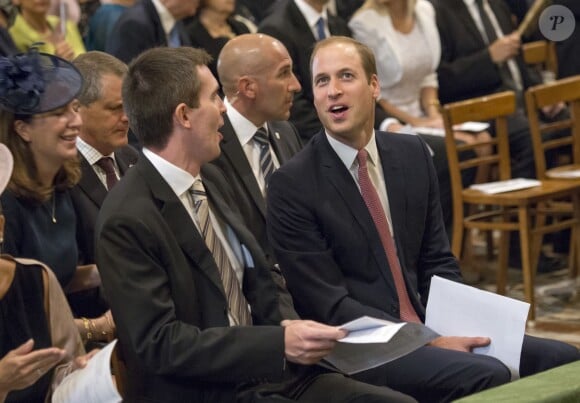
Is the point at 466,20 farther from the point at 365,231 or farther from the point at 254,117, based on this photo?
the point at 365,231

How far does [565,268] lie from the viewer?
7.17 meters

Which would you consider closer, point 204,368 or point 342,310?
point 204,368

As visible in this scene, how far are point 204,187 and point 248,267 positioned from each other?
0.86 ft

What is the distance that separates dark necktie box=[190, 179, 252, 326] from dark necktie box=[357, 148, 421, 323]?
0.60 meters

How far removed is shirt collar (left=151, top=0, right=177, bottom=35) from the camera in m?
6.57

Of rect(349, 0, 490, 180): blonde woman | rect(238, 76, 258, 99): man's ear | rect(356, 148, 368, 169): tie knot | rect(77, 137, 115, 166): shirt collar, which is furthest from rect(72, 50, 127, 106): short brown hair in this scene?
rect(349, 0, 490, 180): blonde woman

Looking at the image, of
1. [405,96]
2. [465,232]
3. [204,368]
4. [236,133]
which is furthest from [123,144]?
[405,96]

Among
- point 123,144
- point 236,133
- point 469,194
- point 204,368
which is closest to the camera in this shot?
point 204,368

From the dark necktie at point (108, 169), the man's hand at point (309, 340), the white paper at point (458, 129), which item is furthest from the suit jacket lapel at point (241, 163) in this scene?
the white paper at point (458, 129)

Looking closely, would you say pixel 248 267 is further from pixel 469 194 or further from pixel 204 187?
pixel 469 194

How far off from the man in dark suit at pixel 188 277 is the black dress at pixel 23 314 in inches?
6.9

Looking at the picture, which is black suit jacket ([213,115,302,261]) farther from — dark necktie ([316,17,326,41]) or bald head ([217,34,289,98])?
dark necktie ([316,17,326,41])

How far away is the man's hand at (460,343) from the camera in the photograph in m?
3.58

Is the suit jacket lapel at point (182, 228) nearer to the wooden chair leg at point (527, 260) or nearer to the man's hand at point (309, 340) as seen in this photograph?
the man's hand at point (309, 340)
